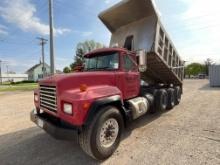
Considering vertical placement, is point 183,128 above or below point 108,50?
below

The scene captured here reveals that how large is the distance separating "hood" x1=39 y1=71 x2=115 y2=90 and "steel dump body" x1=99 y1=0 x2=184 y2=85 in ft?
7.95

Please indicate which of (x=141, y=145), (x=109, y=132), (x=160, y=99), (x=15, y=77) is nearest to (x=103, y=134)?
(x=109, y=132)

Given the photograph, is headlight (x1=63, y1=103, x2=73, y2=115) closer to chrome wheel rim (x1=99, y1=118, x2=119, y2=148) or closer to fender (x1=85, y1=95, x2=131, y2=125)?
fender (x1=85, y1=95, x2=131, y2=125)

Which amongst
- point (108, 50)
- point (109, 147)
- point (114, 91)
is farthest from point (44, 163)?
point (108, 50)

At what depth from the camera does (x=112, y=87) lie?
4117 mm

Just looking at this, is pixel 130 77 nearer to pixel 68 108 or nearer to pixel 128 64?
pixel 128 64

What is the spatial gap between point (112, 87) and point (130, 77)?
1011 mm

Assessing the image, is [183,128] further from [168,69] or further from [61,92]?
[61,92]

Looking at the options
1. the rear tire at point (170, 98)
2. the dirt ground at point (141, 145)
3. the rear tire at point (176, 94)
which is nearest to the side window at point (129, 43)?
the rear tire at point (170, 98)

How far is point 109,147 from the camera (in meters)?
3.69

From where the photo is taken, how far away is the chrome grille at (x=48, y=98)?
3582 millimetres

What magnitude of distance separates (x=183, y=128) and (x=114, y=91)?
2601 millimetres

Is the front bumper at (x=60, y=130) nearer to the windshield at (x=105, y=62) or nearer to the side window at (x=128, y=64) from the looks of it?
the windshield at (x=105, y=62)

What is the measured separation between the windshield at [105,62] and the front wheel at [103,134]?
1262 millimetres
